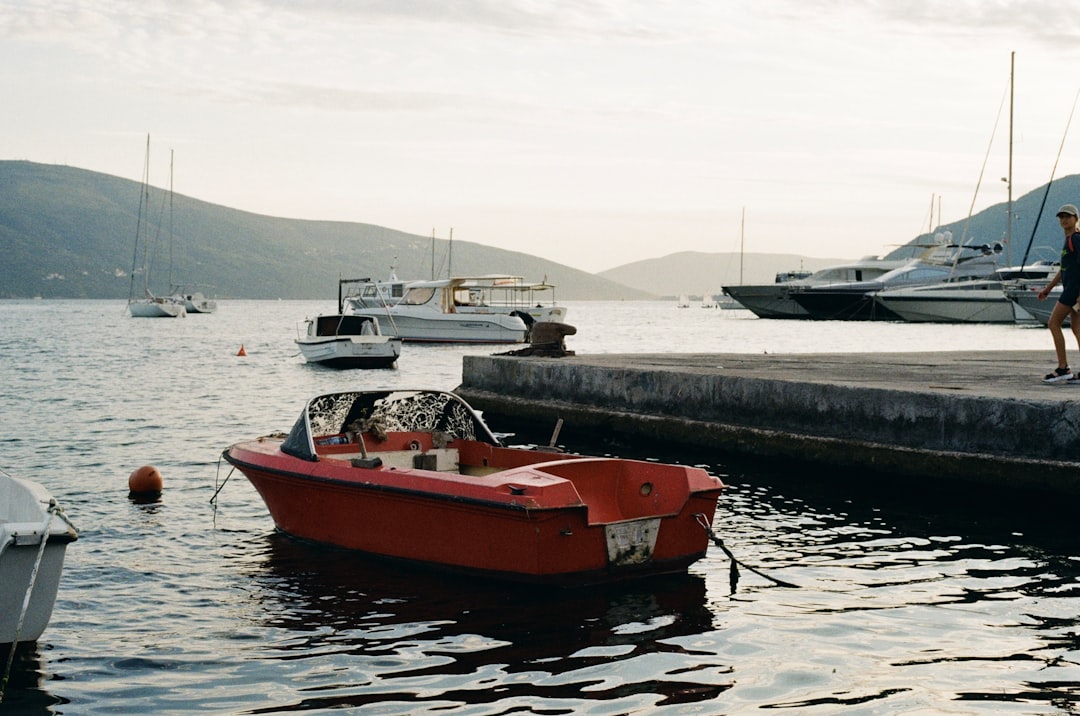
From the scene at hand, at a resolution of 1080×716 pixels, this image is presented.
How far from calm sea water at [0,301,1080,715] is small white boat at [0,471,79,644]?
41cm

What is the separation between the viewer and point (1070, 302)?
1276 cm

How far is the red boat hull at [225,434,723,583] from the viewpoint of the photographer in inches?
332

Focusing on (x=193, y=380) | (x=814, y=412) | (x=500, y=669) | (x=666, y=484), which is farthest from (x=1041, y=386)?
(x=193, y=380)

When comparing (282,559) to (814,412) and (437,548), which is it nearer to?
(437,548)

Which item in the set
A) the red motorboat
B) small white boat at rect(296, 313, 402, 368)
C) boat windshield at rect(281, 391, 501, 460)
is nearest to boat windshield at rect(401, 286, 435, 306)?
small white boat at rect(296, 313, 402, 368)

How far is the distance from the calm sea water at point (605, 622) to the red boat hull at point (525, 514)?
0.23m

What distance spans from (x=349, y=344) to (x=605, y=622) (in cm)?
3296

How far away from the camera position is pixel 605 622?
816 centimetres

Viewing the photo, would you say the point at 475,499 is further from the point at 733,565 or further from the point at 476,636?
the point at 733,565

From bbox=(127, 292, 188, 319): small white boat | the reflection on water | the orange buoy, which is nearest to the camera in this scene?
the reflection on water

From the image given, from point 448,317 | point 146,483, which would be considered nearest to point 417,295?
point 448,317

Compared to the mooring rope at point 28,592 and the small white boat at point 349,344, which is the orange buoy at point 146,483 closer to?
the mooring rope at point 28,592

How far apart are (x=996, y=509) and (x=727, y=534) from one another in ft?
8.73

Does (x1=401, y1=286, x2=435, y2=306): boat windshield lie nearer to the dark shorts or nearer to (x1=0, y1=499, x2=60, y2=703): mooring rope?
the dark shorts
